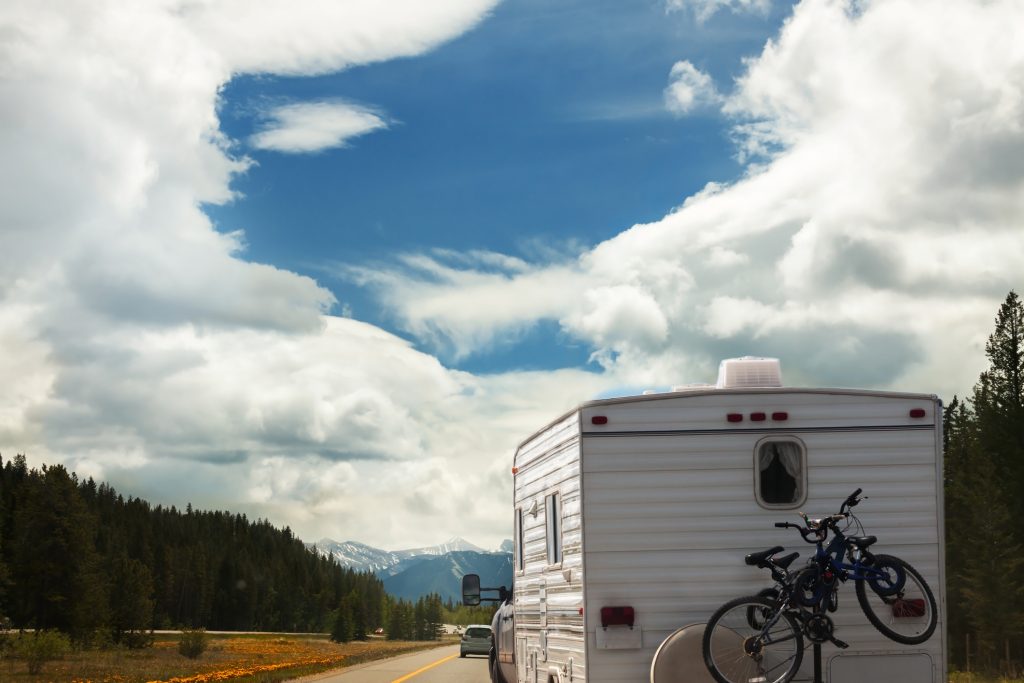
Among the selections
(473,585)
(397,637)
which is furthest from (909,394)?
(397,637)

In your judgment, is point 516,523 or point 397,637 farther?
point 397,637

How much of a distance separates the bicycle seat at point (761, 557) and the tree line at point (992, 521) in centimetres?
4682

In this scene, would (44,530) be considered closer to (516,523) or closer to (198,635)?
(198,635)

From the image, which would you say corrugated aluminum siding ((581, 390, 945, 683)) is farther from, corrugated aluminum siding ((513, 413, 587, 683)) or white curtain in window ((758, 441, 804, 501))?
corrugated aluminum siding ((513, 413, 587, 683))

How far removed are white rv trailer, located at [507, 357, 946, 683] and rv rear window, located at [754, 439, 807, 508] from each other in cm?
1

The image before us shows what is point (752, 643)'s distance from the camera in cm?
917

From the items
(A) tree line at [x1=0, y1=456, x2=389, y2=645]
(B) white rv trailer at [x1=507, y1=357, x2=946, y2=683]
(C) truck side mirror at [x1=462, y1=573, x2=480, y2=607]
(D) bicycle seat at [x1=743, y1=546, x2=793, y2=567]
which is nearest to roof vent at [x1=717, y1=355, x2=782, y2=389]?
(B) white rv trailer at [x1=507, y1=357, x2=946, y2=683]

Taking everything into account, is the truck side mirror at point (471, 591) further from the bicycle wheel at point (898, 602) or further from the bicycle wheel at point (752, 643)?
the bicycle wheel at point (898, 602)

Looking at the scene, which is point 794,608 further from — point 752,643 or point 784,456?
point 784,456

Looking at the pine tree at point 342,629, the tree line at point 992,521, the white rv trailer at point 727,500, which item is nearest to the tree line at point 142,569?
the pine tree at point 342,629

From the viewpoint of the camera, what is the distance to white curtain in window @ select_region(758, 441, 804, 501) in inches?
397

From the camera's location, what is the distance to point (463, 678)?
2833 cm

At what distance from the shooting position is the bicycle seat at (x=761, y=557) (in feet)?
30.9

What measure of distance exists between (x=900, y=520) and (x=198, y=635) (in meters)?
49.5
